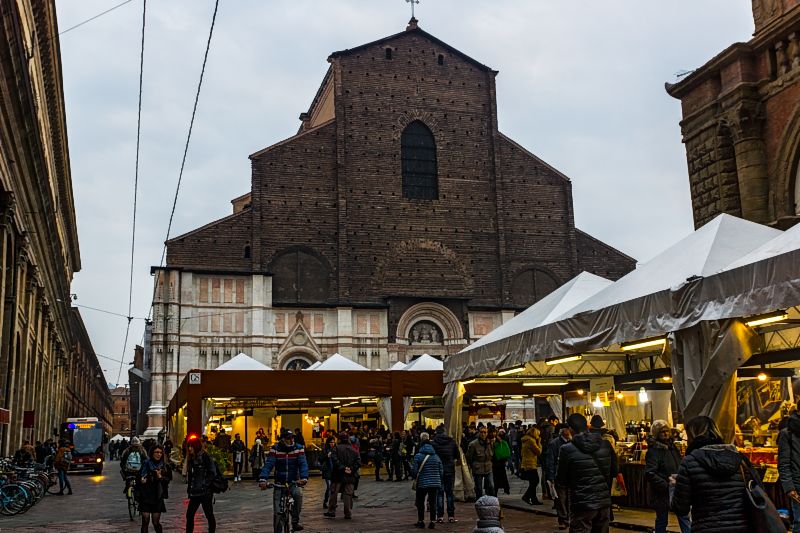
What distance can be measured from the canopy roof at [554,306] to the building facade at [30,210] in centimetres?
942

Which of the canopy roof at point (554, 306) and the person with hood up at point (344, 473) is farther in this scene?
the canopy roof at point (554, 306)

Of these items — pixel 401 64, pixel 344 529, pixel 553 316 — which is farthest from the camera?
pixel 401 64

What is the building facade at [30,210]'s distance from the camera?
1553cm

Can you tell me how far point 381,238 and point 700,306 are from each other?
29.4 meters

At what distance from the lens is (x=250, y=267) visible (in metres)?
35.3

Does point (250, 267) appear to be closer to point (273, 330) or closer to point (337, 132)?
point (273, 330)

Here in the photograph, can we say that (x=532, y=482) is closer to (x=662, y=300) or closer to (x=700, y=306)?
(x=662, y=300)

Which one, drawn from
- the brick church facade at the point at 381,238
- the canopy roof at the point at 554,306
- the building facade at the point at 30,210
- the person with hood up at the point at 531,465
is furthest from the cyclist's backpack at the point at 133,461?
the brick church facade at the point at 381,238

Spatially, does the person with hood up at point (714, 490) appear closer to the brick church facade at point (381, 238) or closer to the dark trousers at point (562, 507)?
the dark trousers at point (562, 507)

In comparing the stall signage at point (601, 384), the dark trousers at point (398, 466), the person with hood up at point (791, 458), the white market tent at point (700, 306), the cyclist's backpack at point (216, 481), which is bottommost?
the dark trousers at point (398, 466)

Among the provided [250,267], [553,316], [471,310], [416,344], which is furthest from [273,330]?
[553,316]

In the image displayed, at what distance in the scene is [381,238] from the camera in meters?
36.9

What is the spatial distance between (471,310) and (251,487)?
744 inches

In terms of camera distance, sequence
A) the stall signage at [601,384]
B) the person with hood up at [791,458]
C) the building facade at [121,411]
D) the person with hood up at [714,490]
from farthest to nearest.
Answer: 1. the building facade at [121,411]
2. the stall signage at [601,384]
3. the person with hood up at [791,458]
4. the person with hood up at [714,490]
